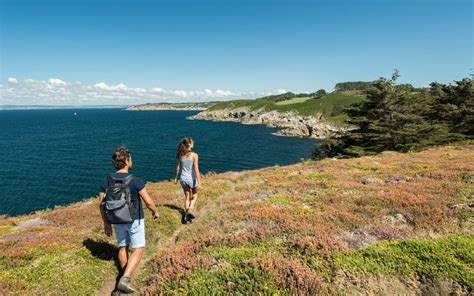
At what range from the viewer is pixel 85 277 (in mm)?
7039

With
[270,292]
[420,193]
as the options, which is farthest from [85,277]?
[420,193]

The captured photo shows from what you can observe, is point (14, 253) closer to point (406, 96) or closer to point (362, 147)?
point (362, 147)

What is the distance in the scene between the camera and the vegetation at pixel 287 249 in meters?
5.70

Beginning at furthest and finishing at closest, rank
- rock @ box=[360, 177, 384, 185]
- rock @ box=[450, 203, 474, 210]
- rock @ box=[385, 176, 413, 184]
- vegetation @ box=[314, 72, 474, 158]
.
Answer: vegetation @ box=[314, 72, 474, 158]
rock @ box=[360, 177, 384, 185]
rock @ box=[385, 176, 413, 184]
rock @ box=[450, 203, 474, 210]

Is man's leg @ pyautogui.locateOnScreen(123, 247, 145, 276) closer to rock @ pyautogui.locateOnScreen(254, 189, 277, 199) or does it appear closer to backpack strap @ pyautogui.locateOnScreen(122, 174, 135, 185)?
backpack strap @ pyautogui.locateOnScreen(122, 174, 135, 185)

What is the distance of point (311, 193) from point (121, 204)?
9331mm

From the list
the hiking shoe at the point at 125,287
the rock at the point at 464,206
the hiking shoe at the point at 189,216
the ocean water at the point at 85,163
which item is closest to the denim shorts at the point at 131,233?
the hiking shoe at the point at 125,287

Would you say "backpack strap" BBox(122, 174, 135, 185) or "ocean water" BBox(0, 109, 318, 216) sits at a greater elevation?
"backpack strap" BBox(122, 174, 135, 185)

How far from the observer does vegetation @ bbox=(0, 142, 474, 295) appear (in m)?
5.70

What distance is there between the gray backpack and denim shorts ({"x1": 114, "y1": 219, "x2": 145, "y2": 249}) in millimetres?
401

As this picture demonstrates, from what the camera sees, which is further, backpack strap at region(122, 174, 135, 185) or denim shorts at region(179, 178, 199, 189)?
denim shorts at region(179, 178, 199, 189)

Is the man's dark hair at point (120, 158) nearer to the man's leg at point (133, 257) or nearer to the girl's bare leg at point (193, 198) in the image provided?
the man's leg at point (133, 257)

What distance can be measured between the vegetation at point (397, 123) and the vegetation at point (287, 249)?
27202 millimetres

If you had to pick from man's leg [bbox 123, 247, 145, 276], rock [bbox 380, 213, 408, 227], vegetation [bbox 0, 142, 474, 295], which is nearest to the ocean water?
vegetation [bbox 0, 142, 474, 295]
